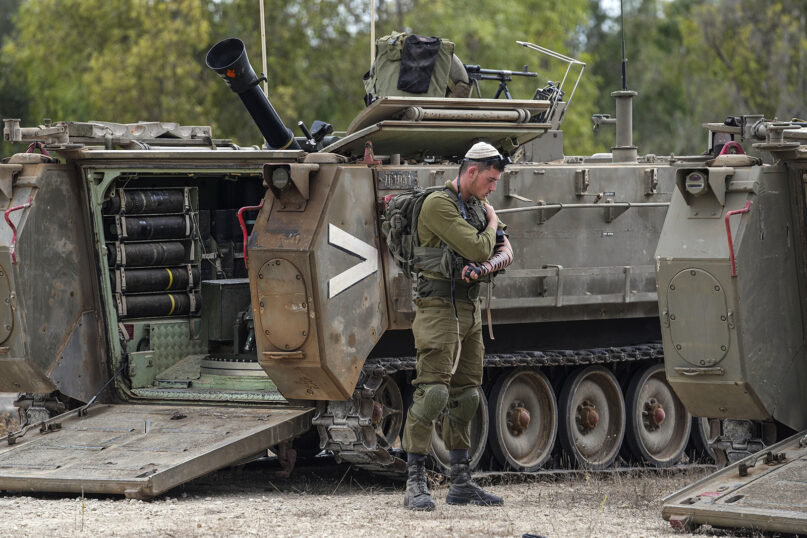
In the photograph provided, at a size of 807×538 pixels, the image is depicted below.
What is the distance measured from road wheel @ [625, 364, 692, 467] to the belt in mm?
3443

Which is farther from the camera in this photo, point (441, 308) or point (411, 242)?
point (411, 242)

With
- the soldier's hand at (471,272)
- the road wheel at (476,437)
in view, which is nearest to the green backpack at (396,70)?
the road wheel at (476,437)

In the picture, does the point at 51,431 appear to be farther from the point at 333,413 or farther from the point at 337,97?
the point at 337,97

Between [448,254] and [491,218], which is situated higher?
[491,218]

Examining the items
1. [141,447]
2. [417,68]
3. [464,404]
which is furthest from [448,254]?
[417,68]

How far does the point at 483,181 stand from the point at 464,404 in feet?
4.43

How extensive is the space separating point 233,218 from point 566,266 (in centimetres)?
268

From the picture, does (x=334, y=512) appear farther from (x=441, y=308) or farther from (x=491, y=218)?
(x=491, y=218)

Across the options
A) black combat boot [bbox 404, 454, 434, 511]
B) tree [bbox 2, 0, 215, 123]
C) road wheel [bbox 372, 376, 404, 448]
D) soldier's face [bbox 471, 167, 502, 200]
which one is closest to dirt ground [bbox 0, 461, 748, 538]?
black combat boot [bbox 404, 454, 434, 511]

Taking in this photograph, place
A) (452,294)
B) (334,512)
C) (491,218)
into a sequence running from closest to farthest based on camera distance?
(334,512) < (452,294) < (491,218)

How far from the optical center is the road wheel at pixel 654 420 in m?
12.6

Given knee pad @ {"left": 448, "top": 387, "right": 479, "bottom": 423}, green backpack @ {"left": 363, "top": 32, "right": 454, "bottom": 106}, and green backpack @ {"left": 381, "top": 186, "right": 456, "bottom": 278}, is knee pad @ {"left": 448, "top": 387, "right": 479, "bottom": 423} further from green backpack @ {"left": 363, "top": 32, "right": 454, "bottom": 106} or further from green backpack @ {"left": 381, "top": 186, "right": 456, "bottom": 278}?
green backpack @ {"left": 363, "top": 32, "right": 454, "bottom": 106}

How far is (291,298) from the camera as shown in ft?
32.9

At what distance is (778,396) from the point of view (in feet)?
29.6
